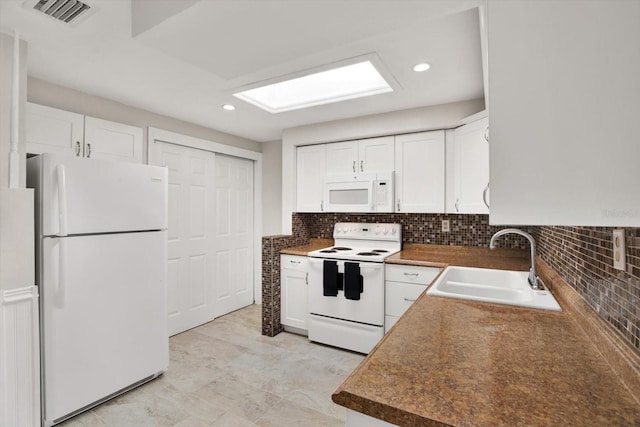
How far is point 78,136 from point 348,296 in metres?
2.58

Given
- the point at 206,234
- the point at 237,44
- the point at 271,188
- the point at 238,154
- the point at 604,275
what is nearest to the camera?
the point at 604,275

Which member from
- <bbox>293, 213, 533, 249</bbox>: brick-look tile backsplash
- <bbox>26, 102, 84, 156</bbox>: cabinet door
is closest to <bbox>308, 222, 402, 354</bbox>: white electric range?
<bbox>293, 213, 533, 249</bbox>: brick-look tile backsplash

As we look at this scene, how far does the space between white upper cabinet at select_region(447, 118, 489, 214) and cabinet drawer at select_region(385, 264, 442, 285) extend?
0.63 meters

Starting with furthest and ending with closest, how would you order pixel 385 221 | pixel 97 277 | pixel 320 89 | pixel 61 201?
pixel 385 221
pixel 320 89
pixel 97 277
pixel 61 201

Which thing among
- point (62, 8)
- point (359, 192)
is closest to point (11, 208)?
point (62, 8)

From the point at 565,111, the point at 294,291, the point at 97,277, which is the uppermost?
Result: the point at 565,111

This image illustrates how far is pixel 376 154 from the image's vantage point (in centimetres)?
312

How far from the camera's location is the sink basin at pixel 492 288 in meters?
1.37

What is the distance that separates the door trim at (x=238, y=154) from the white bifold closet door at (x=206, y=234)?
5cm

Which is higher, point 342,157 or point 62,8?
point 62,8

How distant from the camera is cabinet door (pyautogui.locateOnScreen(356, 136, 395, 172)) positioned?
306cm

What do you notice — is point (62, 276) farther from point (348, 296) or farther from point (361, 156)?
point (361, 156)

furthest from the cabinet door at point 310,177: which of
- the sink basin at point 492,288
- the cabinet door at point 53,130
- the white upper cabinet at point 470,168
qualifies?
the cabinet door at point 53,130

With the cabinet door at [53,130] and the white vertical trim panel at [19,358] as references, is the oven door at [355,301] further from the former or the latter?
the cabinet door at [53,130]
